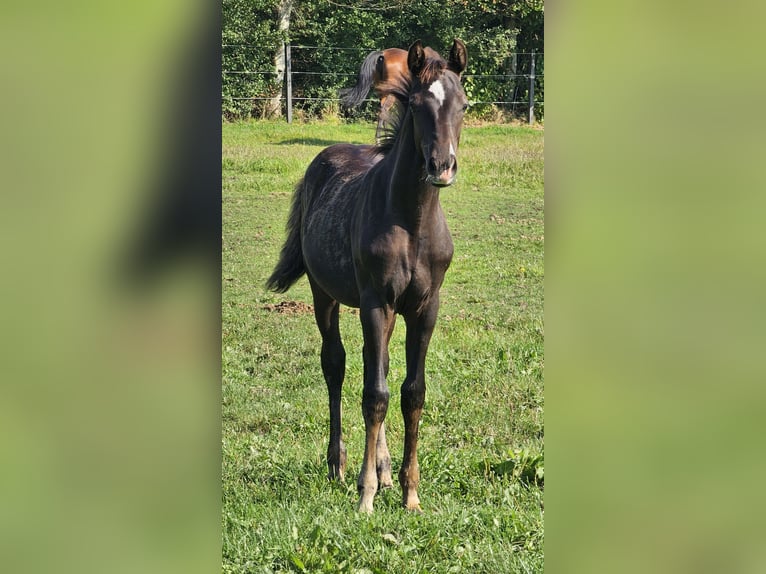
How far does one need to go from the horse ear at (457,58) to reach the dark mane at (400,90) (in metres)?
0.05

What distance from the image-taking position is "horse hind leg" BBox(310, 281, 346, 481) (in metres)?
4.06

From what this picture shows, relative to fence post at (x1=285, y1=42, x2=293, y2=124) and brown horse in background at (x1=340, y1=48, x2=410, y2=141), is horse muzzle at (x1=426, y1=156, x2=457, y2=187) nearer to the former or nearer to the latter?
brown horse in background at (x1=340, y1=48, x2=410, y2=141)

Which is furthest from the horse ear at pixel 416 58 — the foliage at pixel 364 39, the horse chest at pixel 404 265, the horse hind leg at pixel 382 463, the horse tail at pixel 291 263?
the horse tail at pixel 291 263

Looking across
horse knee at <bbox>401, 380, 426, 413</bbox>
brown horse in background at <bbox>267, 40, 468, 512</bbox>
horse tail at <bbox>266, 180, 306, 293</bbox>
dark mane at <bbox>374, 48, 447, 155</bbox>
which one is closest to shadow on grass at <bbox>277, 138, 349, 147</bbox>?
horse tail at <bbox>266, 180, 306, 293</bbox>

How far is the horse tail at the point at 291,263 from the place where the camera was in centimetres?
471

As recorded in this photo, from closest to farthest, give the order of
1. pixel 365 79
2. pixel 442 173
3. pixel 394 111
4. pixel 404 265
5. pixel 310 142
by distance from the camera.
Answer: pixel 442 173, pixel 404 265, pixel 394 111, pixel 365 79, pixel 310 142

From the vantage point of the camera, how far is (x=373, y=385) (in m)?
3.66

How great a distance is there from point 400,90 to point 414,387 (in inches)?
59.2

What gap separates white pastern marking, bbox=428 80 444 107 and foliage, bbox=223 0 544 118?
24.1 inches

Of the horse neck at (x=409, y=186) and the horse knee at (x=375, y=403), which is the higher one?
the horse neck at (x=409, y=186)

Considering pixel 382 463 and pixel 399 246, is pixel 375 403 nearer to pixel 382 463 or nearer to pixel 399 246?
pixel 382 463

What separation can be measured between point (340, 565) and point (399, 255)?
1.46 metres

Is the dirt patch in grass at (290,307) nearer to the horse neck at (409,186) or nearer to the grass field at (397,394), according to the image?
the grass field at (397,394)

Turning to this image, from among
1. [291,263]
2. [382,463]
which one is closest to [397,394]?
[382,463]
